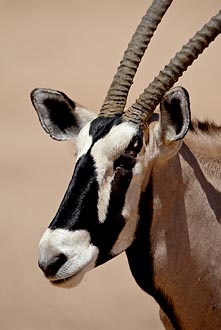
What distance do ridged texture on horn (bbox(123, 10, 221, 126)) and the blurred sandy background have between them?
93 centimetres

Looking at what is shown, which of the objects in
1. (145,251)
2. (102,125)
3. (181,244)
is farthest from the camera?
(181,244)

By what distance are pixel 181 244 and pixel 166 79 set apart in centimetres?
84

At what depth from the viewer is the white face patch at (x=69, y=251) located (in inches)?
179

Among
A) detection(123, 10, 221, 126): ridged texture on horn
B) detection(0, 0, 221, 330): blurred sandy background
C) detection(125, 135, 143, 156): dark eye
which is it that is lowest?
detection(0, 0, 221, 330): blurred sandy background

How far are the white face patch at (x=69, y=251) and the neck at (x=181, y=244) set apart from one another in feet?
1.23

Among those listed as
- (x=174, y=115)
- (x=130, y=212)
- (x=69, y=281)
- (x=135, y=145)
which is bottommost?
(x=69, y=281)

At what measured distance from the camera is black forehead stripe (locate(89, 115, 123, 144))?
479cm

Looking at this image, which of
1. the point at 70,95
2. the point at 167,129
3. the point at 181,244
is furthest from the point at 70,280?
the point at 70,95

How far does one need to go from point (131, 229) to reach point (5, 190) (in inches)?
305

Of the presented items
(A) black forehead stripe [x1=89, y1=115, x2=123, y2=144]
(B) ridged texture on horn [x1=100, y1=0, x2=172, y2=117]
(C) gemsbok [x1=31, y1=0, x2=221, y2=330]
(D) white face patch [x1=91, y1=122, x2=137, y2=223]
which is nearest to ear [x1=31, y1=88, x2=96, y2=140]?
(C) gemsbok [x1=31, y1=0, x2=221, y2=330]

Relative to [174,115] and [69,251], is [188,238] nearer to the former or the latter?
[174,115]

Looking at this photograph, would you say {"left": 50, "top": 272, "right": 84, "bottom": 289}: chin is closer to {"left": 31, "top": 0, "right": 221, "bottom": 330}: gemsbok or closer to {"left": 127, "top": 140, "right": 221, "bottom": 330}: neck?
{"left": 31, "top": 0, "right": 221, "bottom": 330}: gemsbok

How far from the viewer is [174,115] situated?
4812 mm

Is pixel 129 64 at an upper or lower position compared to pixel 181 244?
upper
